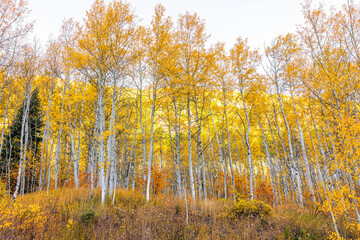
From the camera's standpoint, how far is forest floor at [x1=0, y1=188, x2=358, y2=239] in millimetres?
4492

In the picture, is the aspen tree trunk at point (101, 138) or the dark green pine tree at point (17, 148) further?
the dark green pine tree at point (17, 148)

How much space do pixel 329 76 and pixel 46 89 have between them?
1470 cm

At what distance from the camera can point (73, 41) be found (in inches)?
408

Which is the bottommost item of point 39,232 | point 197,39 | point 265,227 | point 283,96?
point 265,227

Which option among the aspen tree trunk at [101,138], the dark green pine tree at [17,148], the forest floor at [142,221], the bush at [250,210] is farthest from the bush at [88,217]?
the dark green pine tree at [17,148]

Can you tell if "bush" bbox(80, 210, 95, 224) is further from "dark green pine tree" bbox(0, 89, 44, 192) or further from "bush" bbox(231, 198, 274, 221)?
"dark green pine tree" bbox(0, 89, 44, 192)

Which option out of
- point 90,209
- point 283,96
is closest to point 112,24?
point 90,209

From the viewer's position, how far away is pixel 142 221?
17.5ft

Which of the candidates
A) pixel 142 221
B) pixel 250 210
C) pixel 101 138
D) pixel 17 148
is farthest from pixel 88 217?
pixel 17 148

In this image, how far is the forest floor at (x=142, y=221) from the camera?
4.49m

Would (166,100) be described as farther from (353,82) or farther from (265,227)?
(353,82)

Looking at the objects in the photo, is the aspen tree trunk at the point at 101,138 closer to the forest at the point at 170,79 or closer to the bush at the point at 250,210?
the forest at the point at 170,79

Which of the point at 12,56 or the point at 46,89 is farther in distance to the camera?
the point at 46,89

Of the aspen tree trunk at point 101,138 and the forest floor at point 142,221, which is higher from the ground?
the aspen tree trunk at point 101,138
